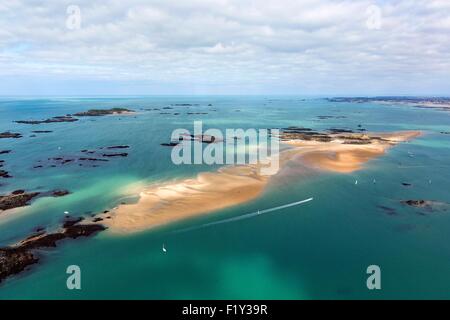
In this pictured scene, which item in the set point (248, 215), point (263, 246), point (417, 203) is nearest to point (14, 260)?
point (263, 246)

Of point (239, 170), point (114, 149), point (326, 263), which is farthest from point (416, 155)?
point (114, 149)

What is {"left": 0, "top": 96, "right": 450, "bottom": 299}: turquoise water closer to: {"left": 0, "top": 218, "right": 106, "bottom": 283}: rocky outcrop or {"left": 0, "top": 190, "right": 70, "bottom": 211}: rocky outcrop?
{"left": 0, "top": 218, "right": 106, "bottom": 283}: rocky outcrop

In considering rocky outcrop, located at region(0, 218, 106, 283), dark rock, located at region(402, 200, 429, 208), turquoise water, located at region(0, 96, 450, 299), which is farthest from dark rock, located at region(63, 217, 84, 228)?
dark rock, located at region(402, 200, 429, 208)

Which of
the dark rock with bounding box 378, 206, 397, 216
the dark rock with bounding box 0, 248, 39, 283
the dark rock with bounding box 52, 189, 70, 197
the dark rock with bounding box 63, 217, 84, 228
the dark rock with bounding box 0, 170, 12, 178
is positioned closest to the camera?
the dark rock with bounding box 0, 248, 39, 283

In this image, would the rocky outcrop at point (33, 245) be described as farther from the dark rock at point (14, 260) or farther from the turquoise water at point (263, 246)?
the turquoise water at point (263, 246)

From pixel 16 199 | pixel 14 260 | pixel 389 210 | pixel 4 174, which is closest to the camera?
pixel 14 260

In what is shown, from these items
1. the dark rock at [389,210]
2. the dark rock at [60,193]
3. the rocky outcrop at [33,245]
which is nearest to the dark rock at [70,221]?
the rocky outcrop at [33,245]

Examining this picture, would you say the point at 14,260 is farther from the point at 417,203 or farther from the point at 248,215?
the point at 417,203

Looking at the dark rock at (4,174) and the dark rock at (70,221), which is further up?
the dark rock at (4,174)

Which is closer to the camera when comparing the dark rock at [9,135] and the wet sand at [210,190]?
the wet sand at [210,190]

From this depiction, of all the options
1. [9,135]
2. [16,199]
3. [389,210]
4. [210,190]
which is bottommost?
[389,210]
